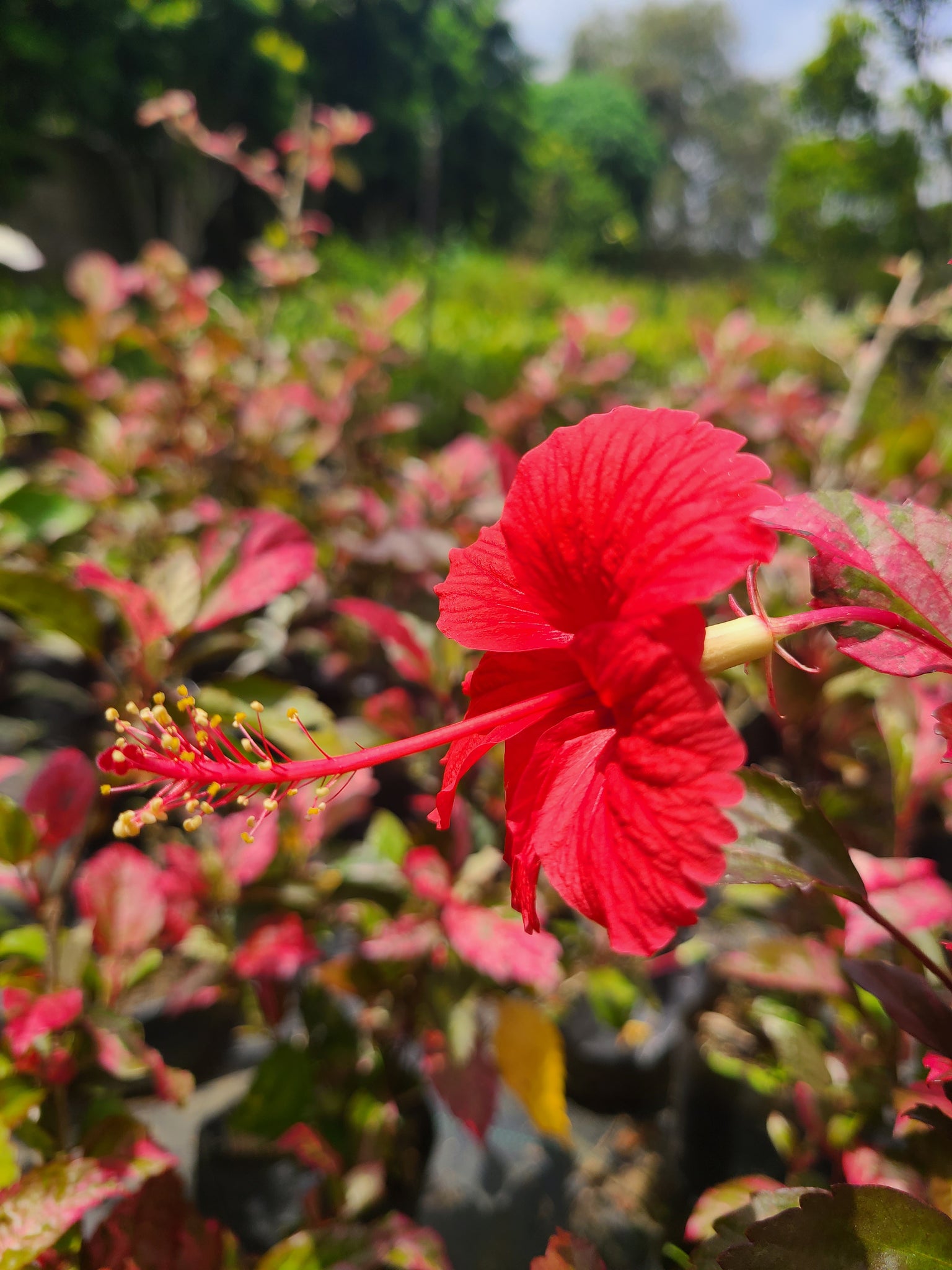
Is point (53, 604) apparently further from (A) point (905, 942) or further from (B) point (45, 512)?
(A) point (905, 942)

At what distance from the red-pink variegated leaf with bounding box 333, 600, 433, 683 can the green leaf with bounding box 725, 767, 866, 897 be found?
0.36 meters

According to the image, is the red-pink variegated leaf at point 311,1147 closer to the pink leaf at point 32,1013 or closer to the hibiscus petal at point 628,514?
the pink leaf at point 32,1013

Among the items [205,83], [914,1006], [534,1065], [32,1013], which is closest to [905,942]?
[914,1006]

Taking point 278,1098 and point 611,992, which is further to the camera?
point 611,992

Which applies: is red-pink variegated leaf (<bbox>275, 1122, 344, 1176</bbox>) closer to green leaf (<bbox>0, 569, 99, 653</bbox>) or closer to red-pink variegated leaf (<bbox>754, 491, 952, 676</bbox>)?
green leaf (<bbox>0, 569, 99, 653</bbox>)

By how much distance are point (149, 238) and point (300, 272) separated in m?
5.01

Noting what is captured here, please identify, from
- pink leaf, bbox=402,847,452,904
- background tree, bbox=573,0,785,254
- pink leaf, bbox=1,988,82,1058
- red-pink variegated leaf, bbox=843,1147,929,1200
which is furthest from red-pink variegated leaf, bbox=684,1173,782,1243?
background tree, bbox=573,0,785,254

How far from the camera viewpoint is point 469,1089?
566 millimetres

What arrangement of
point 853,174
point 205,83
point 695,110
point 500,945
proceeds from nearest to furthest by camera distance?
1. point 500,945
2. point 853,174
3. point 205,83
4. point 695,110

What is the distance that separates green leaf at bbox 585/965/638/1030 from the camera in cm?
78

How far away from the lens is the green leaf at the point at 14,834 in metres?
0.47

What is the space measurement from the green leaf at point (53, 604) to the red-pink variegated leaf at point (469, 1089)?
1.33 ft

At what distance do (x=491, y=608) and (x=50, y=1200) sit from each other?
0.36 meters

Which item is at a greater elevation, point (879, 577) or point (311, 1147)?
point (879, 577)
